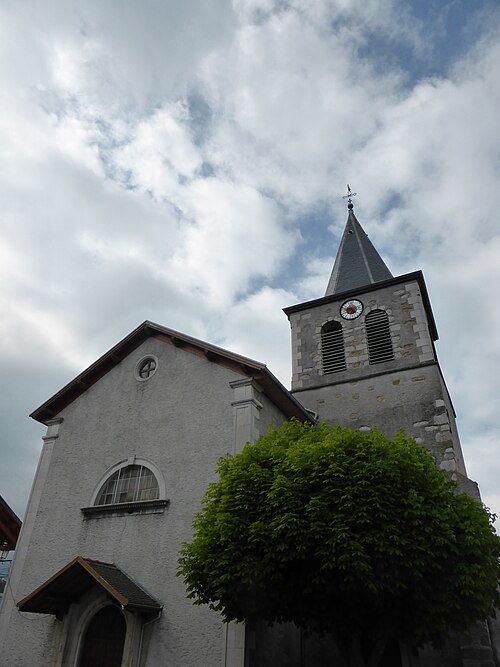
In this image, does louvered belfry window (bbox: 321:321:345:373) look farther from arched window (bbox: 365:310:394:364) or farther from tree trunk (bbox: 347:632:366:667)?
tree trunk (bbox: 347:632:366:667)

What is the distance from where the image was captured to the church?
385 inches

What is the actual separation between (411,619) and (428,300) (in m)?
11.8

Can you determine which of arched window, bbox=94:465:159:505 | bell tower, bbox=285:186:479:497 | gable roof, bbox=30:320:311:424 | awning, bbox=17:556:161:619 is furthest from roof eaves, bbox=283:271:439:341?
awning, bbox=17:556:161:619

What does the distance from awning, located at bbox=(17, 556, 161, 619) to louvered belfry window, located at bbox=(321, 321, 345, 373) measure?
8.70 metres

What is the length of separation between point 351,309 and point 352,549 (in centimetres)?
1089

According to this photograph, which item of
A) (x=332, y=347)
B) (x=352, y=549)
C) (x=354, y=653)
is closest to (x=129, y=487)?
(x=354, y=653)

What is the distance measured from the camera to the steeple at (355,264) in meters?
18.6

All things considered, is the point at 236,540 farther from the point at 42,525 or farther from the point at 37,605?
the point at 42,525

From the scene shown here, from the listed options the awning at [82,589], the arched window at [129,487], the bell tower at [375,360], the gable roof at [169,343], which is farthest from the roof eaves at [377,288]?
the awning at [82,589]

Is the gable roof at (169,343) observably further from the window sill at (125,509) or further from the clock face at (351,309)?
the clock face at (351,309)

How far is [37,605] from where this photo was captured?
33.5ft

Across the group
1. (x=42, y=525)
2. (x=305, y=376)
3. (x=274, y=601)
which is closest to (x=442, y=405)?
(x=305, y=376)

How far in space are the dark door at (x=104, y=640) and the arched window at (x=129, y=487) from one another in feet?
7.11

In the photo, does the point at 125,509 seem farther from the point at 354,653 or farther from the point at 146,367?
the point at 354,653
